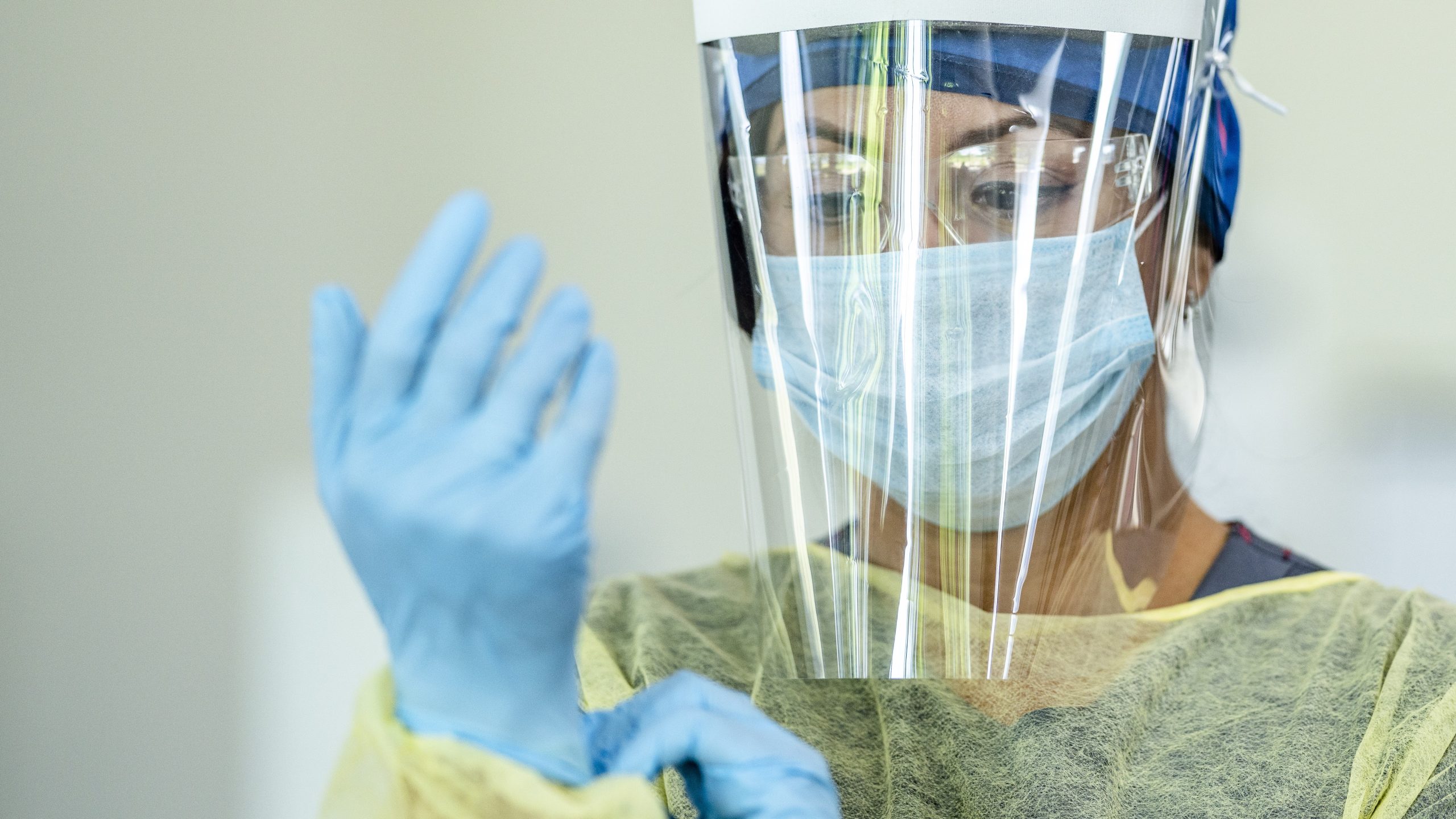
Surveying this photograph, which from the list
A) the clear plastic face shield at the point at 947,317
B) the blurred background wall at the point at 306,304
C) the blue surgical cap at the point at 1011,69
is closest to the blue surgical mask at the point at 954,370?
the clear plastic face shield at the point at 947,317

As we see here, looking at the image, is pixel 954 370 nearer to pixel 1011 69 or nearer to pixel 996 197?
pixel 996 197

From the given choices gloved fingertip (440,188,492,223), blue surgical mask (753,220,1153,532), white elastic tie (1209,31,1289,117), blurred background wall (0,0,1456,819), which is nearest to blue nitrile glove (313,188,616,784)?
gloved fingertip (440,188,492,223)

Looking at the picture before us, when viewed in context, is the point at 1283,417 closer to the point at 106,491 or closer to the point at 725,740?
the point at 725,740

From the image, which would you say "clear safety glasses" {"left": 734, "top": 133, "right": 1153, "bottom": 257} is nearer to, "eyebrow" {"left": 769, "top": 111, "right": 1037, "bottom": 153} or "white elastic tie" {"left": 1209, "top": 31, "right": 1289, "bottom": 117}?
"eyebrow" {"left": 769, "top": 111, "right": 1037, "bottom": 153}

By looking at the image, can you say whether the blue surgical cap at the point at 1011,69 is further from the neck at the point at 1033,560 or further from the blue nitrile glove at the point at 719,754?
the blue nitrile glove at the point at 719,754

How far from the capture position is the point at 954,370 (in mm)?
860

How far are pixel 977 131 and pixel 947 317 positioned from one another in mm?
149

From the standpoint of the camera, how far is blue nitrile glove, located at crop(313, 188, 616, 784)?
0.56m

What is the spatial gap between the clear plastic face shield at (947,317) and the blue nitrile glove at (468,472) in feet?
1.14

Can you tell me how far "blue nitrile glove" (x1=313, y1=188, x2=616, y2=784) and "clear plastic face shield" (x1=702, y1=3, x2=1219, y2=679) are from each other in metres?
0.35

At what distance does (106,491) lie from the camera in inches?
53.4

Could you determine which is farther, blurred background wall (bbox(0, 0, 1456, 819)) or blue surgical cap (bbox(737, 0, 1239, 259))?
blurred background wall (bbox(0, 0, 1456, 819))

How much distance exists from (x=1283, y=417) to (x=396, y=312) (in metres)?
1.32

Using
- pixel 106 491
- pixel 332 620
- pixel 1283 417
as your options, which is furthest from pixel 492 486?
pixel 1283 417
